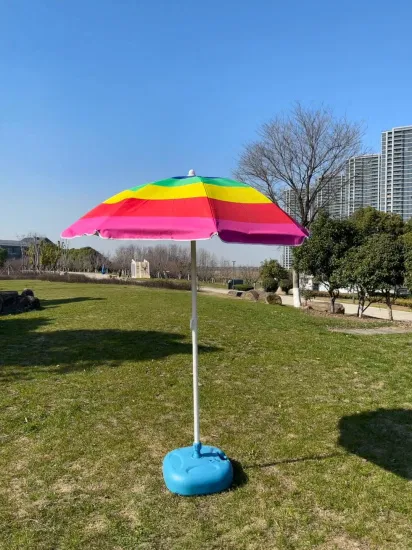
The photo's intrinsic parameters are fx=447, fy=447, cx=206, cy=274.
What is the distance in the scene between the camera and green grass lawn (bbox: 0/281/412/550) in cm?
252

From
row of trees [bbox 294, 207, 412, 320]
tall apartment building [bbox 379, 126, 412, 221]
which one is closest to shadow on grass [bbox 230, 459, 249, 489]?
row of trees [bbox 294, 207, 412, 320]

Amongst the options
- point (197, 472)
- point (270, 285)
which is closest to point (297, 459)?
point (197, 472)

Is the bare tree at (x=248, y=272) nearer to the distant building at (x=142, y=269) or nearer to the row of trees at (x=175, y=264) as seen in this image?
the row of trees at (x=175, y=264)

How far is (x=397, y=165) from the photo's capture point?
33.7 metres

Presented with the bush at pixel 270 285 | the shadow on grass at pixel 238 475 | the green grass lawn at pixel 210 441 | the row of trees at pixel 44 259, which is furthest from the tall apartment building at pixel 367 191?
the row of trees at pixel 44 259

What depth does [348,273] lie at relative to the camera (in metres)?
14.2

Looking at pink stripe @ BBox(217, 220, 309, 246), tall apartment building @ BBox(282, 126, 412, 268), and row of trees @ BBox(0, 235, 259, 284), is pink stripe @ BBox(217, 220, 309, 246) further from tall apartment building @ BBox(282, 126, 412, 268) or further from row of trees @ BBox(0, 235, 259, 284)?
row of trees @ BBox(0, 235, 259, 284)

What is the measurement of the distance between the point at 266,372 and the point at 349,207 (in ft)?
96.0

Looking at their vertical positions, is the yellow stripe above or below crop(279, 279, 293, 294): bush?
above

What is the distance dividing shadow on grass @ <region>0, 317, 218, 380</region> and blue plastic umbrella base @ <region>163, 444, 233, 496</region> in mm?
3051

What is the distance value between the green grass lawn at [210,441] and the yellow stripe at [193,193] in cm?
190

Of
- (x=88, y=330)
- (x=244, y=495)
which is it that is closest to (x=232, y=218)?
(x=244, y=495)

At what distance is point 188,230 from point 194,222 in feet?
0.23

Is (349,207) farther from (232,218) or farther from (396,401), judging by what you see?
(232,218)
